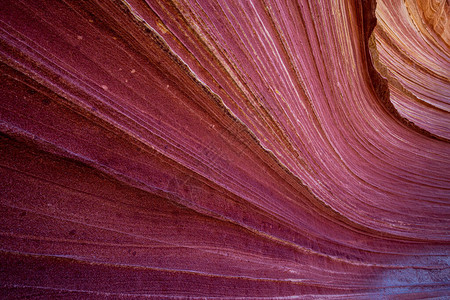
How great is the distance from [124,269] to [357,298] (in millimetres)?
1727

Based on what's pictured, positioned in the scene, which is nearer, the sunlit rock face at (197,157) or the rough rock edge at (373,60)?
the sunlit rock face at (197,157)

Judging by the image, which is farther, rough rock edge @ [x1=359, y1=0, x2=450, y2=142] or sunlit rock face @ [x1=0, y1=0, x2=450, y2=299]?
rough rock edge @ [x1=359, y1=0, x2=450, y2=142]

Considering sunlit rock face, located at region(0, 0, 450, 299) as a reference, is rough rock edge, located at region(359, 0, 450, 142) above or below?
above

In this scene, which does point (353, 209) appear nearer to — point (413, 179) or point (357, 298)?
point (357, 298)

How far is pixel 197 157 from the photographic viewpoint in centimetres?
118

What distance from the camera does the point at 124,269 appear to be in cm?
95

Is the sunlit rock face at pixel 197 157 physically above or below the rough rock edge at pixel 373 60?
below

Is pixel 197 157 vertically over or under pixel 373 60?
under

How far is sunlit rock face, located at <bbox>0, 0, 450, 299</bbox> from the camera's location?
77 centimetres

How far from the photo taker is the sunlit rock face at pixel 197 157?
2.52 ft

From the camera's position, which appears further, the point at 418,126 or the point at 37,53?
the point at 418,126

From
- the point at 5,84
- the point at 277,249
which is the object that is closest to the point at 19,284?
the point at 5,84

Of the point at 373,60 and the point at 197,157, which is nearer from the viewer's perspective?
the point at 197,157

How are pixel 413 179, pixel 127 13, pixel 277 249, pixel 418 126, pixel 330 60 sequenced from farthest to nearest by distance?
pixel 418 126
pixel 413 179
pixel 330 60
pixel 277 249
pixel 127 13
